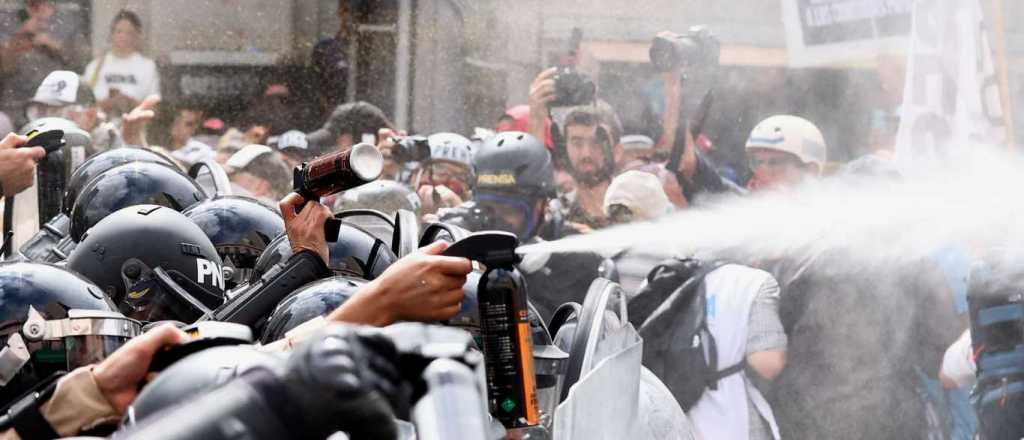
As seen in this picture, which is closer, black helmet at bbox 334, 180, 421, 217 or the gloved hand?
the gloved hand

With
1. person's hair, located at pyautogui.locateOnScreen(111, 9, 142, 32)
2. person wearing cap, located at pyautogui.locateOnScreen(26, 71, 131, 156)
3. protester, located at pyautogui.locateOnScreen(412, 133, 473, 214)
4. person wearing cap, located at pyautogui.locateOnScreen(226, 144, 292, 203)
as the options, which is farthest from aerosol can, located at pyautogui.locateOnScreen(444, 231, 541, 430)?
person's hair, located at pyautogui.locateOnScreen(111, 9, 142, 32)

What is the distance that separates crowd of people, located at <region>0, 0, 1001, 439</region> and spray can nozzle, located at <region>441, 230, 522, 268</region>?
36 mm

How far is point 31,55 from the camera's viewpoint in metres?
10.5

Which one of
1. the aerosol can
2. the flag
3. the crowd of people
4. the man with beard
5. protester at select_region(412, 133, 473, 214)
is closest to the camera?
the crowd of people

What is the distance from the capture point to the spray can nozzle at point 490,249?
307 centimetres

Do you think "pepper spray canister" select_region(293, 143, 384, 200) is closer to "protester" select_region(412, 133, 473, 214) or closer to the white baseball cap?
"protester" select_region(412, 133, 473, 214)

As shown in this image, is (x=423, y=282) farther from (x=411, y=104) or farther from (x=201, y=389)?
(x=411, y=104)

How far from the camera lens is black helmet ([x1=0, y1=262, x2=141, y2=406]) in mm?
3410

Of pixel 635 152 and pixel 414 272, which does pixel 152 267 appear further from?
pixel 635 152

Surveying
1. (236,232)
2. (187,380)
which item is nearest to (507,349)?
(187,380)

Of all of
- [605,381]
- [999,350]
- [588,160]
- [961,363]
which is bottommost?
[961,363]

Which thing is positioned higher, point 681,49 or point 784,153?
point 681,49

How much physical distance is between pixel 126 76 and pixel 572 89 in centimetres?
324

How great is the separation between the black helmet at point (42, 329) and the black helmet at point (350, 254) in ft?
2.54
